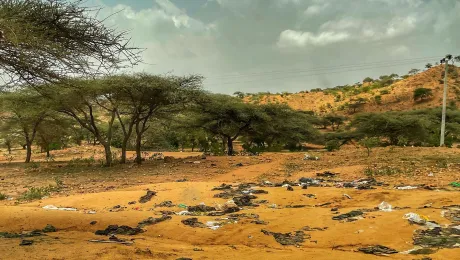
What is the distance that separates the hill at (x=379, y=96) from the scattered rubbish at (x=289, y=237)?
160 ft

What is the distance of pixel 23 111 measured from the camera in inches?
778

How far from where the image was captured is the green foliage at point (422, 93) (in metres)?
49.6

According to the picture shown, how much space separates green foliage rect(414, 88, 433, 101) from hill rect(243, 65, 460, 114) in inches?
17.8

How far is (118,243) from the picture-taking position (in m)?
5.75

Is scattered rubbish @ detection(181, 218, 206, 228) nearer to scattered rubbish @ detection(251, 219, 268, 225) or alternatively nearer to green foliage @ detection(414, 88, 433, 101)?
scattered rubbish @ detection(251, 219, 268, 225)

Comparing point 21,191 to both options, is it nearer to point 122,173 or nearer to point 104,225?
point 122,173

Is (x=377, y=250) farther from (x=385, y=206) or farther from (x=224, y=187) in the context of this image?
(x=224, y=187)

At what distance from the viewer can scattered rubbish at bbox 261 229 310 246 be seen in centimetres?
619

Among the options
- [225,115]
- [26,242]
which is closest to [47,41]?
[26,242]

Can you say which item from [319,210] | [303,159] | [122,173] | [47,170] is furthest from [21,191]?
[303,159]

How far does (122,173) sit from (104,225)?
1035 cm

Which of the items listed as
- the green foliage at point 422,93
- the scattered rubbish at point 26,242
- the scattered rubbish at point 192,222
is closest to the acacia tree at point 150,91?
the scattered rubbish at point 192,222

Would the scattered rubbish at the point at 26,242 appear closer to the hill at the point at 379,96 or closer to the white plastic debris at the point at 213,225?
the white plastic debris at the point at 213,225

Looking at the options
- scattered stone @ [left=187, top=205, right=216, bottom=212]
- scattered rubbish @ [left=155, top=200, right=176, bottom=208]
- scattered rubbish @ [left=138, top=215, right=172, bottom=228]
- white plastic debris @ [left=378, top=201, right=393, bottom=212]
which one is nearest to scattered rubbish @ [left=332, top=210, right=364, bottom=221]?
white plastic debris @ [left=378, top=201, right=393, bottom=212]
